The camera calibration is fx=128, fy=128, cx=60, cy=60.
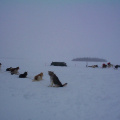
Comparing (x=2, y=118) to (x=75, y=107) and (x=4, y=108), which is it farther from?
(x=75, y=107)

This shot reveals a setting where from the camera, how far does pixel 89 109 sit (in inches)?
186

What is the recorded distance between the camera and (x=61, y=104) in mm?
5156

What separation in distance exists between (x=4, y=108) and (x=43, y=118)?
1.51m

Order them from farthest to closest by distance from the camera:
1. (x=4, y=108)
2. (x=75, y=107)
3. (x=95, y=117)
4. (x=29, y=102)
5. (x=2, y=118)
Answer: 1. (x=29, y=102)
2. (x=75, y=107)
3. (x=4, y=108)
4. (x=95, y=117)
5. (x=2, y=118)

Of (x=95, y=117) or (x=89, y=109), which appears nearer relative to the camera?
(x=95, y=117)

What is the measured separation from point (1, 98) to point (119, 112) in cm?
469

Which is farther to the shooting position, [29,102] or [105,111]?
[29,102]

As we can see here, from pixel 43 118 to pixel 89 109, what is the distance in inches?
69.6

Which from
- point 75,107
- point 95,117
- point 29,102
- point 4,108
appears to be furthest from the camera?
point 29,102

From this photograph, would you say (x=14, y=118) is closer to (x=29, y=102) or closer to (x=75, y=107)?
(x=29, y=102)

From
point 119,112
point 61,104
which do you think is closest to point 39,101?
point 61,104

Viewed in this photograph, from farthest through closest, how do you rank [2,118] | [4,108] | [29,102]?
[29,102] < [4,108] < [2,118]

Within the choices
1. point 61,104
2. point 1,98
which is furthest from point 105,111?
point 1,98

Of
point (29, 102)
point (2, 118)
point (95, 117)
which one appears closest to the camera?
point (2, 118)
